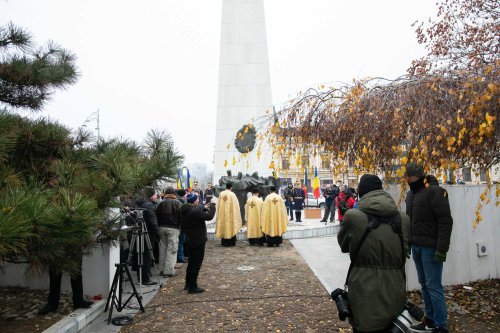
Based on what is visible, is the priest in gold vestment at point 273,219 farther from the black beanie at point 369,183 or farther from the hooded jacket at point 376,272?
the hooded jacket at point 376,272

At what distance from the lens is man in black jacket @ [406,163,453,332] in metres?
3.81

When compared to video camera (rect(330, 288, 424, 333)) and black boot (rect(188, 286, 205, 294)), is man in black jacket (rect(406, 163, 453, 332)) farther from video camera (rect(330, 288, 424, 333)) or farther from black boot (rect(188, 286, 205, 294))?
black boot (rect(188, 286, 205, 294))

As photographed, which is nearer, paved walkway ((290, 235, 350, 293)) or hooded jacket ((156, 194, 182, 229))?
paved walkway ((290, 235, 350, 293))

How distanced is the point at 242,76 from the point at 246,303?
11.6 meters

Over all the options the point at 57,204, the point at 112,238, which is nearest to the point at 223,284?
the point at 112,238

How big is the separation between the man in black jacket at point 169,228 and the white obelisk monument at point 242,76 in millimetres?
8290

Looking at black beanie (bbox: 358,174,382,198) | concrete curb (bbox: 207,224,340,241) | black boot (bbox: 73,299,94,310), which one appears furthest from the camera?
concrete curb (bbox: 207,224,340,241)

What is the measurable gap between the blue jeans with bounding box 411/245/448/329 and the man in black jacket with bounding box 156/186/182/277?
4362mm

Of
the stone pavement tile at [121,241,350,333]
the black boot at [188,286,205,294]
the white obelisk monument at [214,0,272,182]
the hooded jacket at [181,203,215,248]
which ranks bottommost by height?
the stone pavement tile at [121,241,350,333]

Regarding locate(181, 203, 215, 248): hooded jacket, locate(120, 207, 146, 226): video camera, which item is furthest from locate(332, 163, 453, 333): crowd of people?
locate(181, 203, 215, 248): hooded jacket

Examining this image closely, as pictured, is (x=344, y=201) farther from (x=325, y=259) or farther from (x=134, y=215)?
(x=134, y=215)

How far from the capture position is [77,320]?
14.4 feet

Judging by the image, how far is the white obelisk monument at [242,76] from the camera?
15594mm

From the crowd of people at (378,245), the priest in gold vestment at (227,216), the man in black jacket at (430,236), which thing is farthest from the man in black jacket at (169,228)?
the man in black jacket at (430,236)
